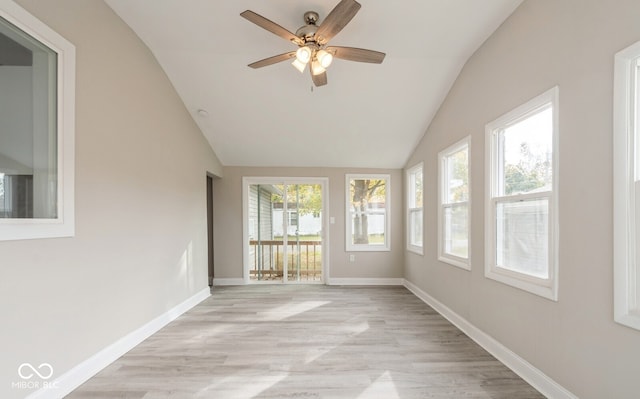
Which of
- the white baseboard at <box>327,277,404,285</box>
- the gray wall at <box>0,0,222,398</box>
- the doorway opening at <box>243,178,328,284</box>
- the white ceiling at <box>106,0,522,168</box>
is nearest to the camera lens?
the gray wall at <box>0,0,222,398</box>

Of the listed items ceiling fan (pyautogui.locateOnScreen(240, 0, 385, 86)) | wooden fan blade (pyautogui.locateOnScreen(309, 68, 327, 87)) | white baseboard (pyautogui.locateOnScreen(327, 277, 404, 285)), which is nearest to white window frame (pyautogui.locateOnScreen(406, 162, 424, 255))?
white baseboard (pyautogui.locateOnScreen(327, 277, 404, 285))

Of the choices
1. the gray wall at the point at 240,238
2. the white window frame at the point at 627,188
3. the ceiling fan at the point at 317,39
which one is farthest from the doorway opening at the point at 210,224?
the white window frame at the point at 627,188

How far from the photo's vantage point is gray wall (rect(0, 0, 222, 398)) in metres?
1.81

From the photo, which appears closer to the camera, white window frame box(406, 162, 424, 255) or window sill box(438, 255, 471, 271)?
window sill box(438, 255, 471, 271)

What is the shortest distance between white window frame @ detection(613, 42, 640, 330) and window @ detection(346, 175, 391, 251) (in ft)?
12.3

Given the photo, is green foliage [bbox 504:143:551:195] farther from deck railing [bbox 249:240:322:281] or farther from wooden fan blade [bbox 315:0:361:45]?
deck railing [bbox 249:240:322:281]

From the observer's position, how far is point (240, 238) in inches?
206

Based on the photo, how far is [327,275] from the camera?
522 centimetres

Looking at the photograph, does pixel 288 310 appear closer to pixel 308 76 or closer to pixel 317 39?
pixel 308 76

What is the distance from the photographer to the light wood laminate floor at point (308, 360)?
81.8 inches

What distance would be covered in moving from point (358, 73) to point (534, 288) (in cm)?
267

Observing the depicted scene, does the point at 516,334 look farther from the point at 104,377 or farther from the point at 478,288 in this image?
the point at 104,377

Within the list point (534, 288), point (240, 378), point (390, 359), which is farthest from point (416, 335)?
point (240, 378)

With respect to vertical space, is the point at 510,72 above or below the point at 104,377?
above
